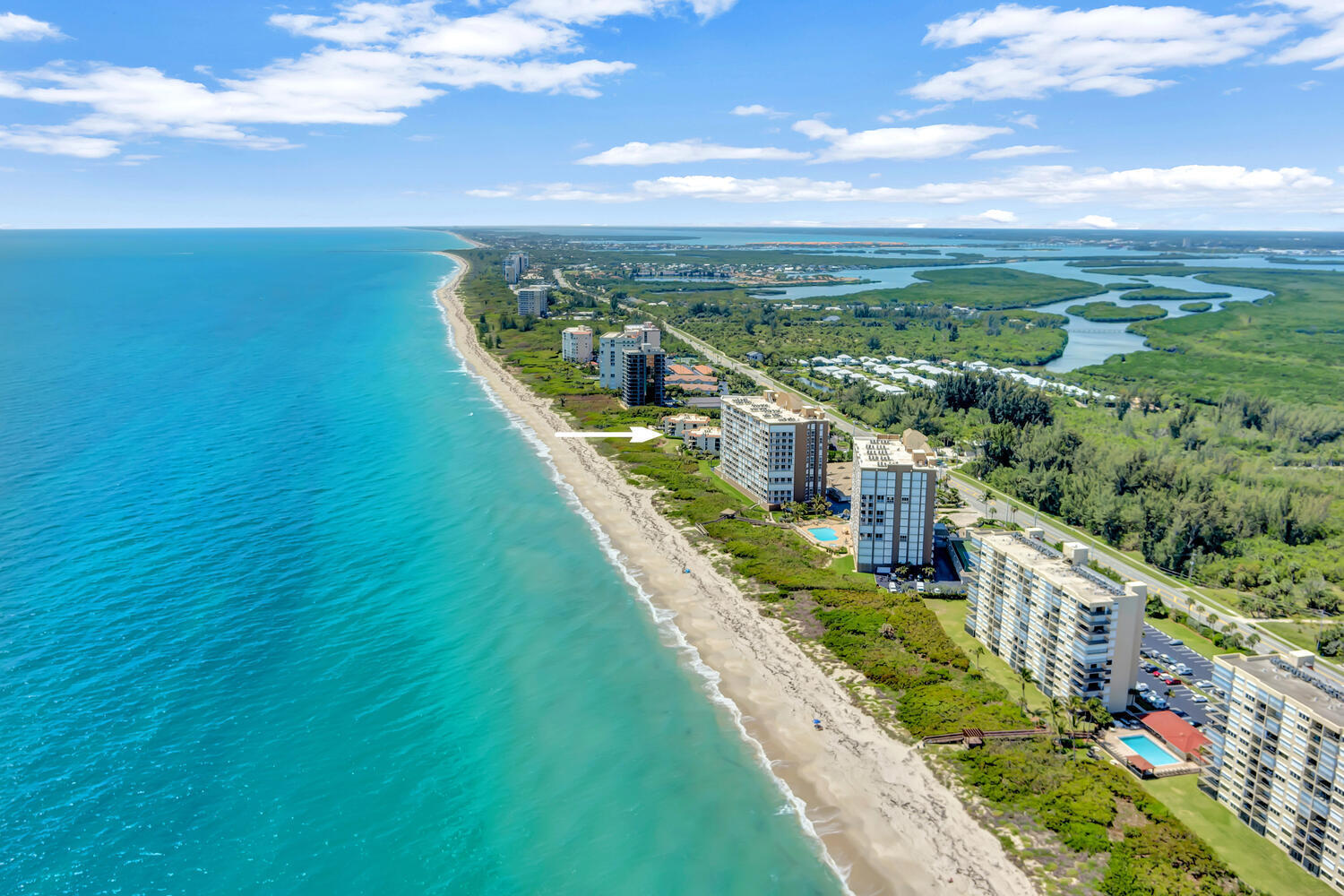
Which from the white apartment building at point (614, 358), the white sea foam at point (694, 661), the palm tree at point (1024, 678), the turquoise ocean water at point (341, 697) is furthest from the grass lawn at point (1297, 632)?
the white apartment building at point (614, 358)

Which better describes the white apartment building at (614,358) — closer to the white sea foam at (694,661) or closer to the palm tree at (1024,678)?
the white sea foam at (694,661)

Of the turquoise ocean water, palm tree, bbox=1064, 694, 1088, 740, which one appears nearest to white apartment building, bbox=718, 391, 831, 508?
the turquoise ocean water

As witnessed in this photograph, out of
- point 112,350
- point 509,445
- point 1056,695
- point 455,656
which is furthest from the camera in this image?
point 112,350

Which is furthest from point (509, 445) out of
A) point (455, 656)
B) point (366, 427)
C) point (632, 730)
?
point (632, 730)

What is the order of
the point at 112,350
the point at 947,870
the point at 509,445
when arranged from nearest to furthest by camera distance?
1. the point at 947,870
2. the point at 509,445
3. the point at 112,350

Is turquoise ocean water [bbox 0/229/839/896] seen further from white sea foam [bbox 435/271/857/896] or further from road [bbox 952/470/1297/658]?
road [bbox 952/470/1297/658]

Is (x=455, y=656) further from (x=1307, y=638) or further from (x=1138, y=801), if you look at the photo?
(x=1307, y=638)
